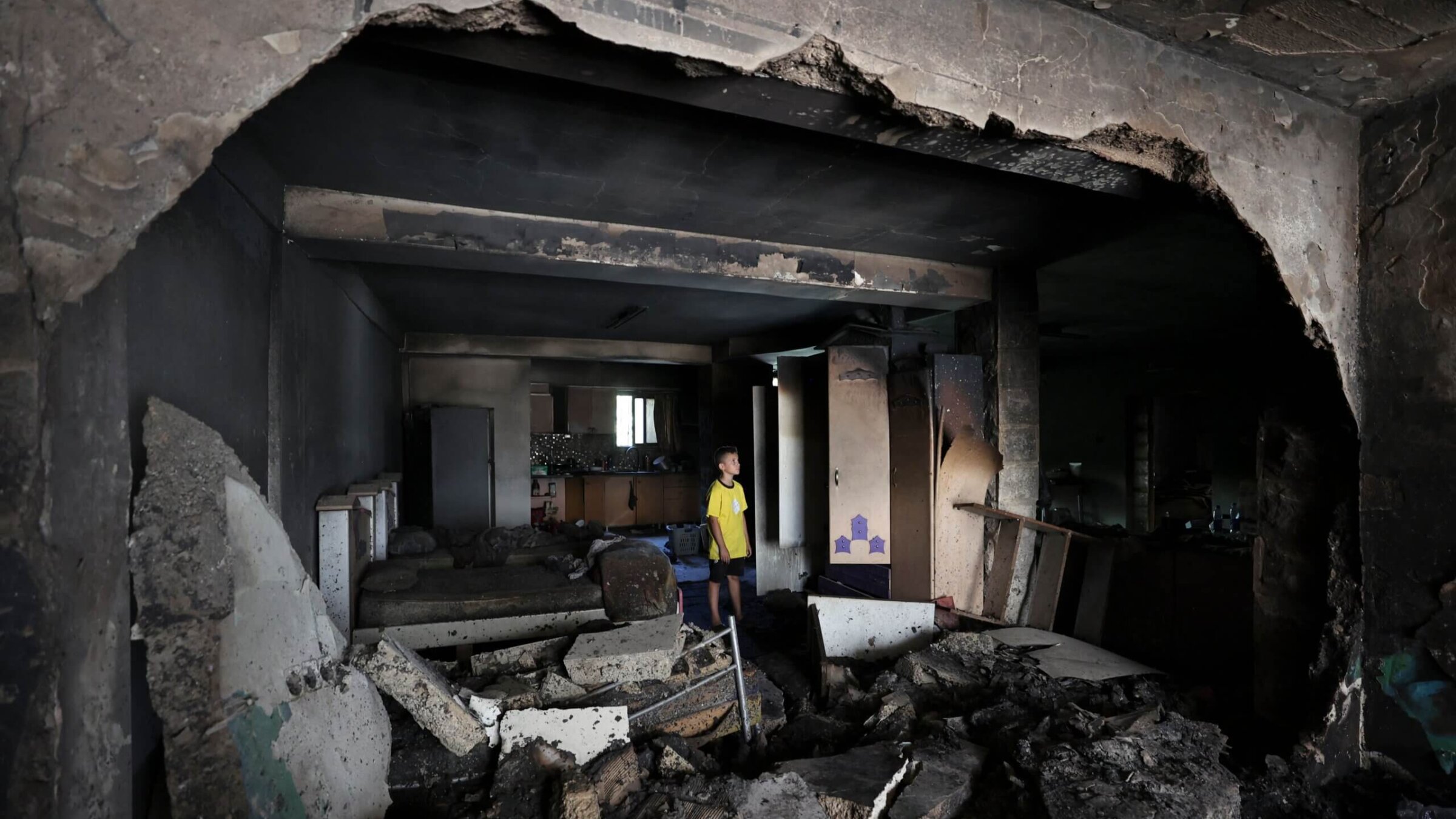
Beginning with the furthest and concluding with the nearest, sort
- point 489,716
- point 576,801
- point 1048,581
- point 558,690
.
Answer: point 1048,581 < point 558,690 < point 489,716 < point 576,801

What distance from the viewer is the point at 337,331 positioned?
3.92 m

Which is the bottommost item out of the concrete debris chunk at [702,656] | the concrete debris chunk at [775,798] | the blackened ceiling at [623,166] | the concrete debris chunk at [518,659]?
the concrete debris chunk at [775,798]

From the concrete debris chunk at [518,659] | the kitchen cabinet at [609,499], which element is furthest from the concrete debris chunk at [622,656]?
the kitchen cabinet at [609,499]

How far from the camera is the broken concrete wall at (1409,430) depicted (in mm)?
2152

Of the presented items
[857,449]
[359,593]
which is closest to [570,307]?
[857,449]

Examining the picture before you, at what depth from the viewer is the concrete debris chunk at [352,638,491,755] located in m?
2.42

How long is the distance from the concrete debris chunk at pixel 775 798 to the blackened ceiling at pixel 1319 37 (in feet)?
8.63

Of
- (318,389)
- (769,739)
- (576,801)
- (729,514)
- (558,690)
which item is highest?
(318,389)

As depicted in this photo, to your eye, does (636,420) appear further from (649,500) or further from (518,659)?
(518,659)

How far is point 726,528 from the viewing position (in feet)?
17.1

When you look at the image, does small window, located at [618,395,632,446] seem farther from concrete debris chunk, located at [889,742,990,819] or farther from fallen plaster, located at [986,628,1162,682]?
concrete debris chunk, located at [889,742,990,819]

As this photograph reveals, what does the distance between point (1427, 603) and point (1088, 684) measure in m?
1.36

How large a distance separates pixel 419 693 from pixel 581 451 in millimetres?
8297

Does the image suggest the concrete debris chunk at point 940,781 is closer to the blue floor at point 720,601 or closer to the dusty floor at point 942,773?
the dusty floor at point 942,773
